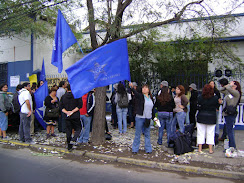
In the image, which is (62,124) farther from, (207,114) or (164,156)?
(207,114)

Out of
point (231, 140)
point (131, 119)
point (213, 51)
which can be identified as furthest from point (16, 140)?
point (213, 51)

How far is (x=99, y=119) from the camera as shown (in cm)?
711

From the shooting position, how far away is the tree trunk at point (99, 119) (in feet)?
23.3

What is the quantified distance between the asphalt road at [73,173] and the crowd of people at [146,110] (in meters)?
0.98

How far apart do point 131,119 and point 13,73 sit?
10.6m

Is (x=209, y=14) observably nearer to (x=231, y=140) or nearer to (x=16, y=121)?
(x=231, y=140)

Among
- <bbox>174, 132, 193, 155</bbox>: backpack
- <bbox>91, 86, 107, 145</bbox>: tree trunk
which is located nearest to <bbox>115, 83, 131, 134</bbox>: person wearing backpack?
<bbox>91, 86, 107, 145</bbox>: tree trunk

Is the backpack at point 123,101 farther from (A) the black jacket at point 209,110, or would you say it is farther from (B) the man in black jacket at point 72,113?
(A) the black jacket at point 209,110

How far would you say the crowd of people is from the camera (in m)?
6.18

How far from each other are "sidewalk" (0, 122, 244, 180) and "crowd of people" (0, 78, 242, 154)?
0.28m

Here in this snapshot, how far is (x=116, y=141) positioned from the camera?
7.62 metres

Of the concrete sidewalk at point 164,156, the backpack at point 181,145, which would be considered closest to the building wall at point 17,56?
the concrete sidewalk at point 164,156

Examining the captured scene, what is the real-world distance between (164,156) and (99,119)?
226 centimetres

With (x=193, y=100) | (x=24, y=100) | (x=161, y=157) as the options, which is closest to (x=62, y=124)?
(x=24, y=100)
